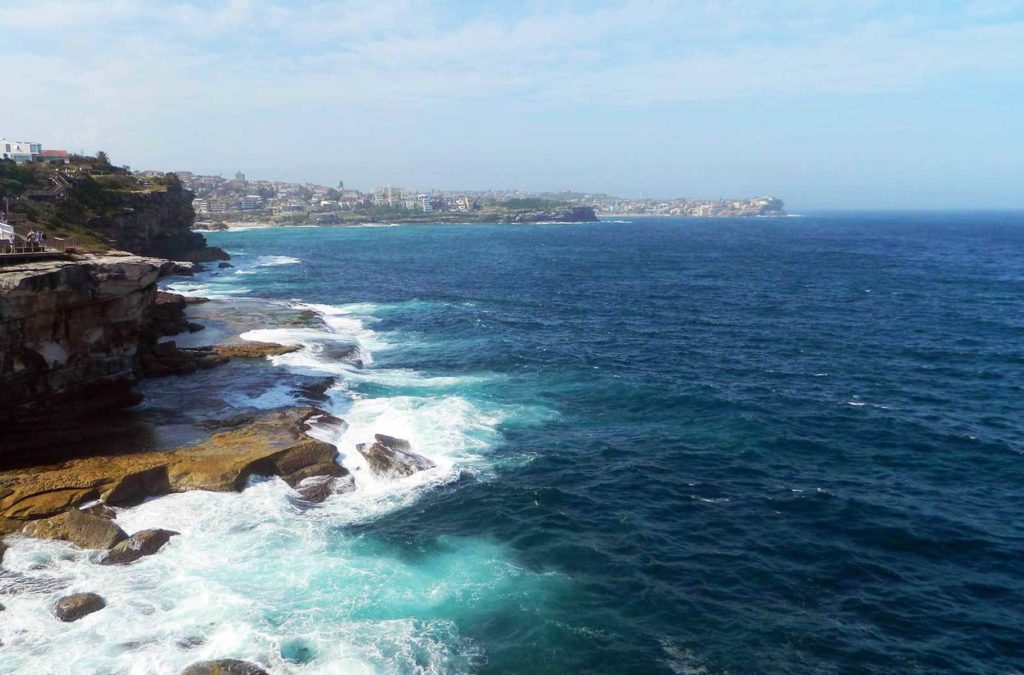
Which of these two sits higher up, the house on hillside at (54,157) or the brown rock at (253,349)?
the house on hillside at (54,157)

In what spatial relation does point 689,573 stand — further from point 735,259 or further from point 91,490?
point 735,259

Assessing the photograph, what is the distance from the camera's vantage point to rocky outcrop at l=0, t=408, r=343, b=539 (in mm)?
30281

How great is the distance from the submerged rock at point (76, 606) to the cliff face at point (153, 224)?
77032mm

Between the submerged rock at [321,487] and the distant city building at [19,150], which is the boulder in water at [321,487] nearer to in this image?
the submerged rock at [321,487]

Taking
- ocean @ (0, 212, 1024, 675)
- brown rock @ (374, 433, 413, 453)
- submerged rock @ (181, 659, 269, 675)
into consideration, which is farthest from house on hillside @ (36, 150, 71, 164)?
submerged rock @ (181, 659, 269, 675)

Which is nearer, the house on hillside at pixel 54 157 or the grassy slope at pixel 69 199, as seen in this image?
the grassy slope at pixel 69 199

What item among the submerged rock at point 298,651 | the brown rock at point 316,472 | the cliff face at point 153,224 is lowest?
the submerged rock at point 298,651

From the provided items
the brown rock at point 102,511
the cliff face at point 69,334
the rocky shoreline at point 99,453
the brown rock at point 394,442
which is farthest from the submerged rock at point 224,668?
the cliff face at point 69,334

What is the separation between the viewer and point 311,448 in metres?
36.7

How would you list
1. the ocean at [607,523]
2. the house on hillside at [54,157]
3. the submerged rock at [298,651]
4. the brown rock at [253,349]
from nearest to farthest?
the submerged rock at [298,651]
the ocean at [607,523]
the brown rock at [253,349]
the house on hillside at [54,157]

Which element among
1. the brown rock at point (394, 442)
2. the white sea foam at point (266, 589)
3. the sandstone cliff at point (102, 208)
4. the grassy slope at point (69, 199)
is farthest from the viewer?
the sandstone cliff at point (102, 208)

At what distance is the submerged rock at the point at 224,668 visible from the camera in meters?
21.8

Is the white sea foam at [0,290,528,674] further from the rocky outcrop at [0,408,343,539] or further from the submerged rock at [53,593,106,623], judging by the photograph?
the rocky outcrop at [0,408,343,539]

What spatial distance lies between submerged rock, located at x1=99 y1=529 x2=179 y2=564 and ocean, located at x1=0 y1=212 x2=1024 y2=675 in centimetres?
55
